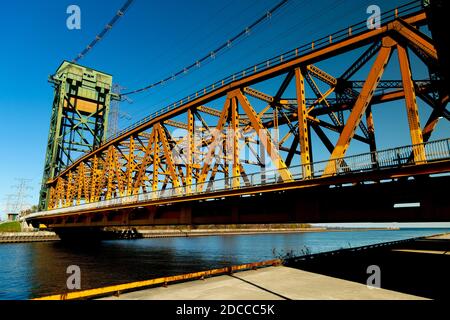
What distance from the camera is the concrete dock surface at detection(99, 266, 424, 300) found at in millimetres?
10969

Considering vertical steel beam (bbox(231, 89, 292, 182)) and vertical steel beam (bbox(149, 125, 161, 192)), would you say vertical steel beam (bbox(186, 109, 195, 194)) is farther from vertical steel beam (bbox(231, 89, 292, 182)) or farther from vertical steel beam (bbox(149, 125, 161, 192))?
Result: vertical steel beam (bbox(231, 89, 292, 182))

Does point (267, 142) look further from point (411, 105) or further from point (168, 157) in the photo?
point (168, 157)

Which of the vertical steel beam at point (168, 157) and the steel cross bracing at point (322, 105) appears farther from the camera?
the vertical steel beam at point (168, 157)

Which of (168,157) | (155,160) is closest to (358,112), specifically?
(168,157)

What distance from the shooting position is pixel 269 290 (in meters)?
12.1

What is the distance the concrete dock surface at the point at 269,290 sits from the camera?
11.0 m

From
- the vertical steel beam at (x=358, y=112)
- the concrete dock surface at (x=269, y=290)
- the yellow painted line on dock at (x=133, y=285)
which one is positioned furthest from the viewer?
the vertical steel beam at (x=358, y=112)

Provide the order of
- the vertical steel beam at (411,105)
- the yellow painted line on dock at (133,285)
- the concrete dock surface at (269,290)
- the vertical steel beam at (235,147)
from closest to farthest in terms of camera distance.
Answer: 1. the concrete dock surface at (269,290)
2. the yellow painted line on dock at (133,285)
3. the vertical steel beam at (411,105)
4. the vertical steel beam at (235,147)

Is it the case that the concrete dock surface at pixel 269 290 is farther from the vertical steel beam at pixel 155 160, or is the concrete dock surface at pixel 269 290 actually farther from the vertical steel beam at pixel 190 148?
the vertical steel beam at pixel 155 160

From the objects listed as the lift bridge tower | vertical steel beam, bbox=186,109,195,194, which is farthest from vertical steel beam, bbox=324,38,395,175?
the lift bridge tower

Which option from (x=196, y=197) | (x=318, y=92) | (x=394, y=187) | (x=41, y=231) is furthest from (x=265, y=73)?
(x=41, y=231)

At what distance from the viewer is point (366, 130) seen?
813 inches

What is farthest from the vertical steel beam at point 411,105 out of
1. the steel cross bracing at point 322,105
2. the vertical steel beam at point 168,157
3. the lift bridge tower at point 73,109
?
the lift bridge tower at point 73,109

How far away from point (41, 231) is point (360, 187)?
233 feet
